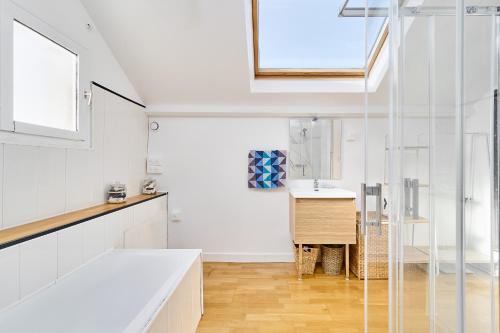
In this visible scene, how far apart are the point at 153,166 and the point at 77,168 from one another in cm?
142

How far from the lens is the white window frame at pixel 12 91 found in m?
1.49

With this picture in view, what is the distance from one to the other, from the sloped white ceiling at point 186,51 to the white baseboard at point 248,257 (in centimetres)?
175

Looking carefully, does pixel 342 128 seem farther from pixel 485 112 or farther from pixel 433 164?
pixel 485 112

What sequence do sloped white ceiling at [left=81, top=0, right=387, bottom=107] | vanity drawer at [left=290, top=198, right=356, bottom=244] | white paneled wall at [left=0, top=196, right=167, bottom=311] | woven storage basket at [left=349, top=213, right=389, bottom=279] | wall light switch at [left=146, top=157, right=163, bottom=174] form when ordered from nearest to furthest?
woven storage basket at [left=349, top=213, right=389, bottom=279], white paneled wall at [left=0, top=196, right=167, bottom=311], sloped white ceiling at [left=81, top=0, right=387, bottom=107], vanity drawer at [left=290, top=198, right=356, bottom=244], wall light switch at [left=146, top=157, right=163, bottom=174]

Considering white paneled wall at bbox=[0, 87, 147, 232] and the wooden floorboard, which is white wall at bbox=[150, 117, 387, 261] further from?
white paneled wall at bbox=[0, 87, 147, 232]

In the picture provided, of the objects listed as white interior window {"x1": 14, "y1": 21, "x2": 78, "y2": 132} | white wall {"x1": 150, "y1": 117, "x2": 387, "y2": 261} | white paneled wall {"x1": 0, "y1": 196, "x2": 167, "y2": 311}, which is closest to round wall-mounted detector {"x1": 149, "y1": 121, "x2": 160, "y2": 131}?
white wall {"x1": 150, "y1": 117, "x2": 387, "y2": 261}

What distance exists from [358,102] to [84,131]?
272 cm

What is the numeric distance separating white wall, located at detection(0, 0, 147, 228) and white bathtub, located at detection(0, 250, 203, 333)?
1.44ft

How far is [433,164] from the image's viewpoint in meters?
0.86

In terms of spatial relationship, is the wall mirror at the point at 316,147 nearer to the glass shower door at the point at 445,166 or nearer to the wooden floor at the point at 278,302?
the wooden floor at the point at 278,302

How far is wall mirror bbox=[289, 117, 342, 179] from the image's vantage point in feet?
11.7

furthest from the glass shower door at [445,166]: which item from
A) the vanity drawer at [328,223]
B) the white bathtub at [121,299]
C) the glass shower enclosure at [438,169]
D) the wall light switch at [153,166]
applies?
the wall light switch at [153,166]

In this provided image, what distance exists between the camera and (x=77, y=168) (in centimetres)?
211

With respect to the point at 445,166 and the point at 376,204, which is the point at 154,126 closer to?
the point at 376,204
